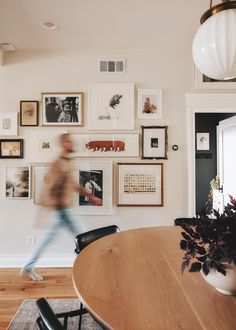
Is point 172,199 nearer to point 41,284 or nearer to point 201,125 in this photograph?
point 41,284

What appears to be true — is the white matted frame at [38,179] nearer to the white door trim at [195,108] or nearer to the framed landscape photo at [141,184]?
the framed landscape photo at [141,184]

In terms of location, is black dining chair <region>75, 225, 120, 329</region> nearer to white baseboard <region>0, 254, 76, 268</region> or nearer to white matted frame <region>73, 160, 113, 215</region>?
white matted frame <region>73, 160, 113, 215</region>

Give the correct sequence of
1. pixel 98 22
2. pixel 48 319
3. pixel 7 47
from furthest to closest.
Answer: pixel 7 47 → pixel 98 22 → pixel 48 319

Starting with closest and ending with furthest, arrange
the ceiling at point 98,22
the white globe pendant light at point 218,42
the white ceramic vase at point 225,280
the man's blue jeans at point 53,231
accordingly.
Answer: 1. the white ceramic vase at point 225,280
2. the white globe pendant light at point 218,42
3. the ceiling at point 98,22
4. the man's blue jeans at point 53,231

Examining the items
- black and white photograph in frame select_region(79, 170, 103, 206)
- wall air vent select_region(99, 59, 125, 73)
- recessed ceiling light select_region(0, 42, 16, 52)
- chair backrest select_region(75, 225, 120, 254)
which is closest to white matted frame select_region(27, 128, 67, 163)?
black and white photograph in frame select_region(79, 170, 103, 206)

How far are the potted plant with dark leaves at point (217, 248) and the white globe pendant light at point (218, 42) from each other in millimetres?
745

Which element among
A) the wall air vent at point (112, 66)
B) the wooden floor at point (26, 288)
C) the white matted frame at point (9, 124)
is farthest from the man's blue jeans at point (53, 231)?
the wall air vent at point (112, 66)

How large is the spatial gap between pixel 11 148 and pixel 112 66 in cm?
158

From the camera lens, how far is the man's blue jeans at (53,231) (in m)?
2.82

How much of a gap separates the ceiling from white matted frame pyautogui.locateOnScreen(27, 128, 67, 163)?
1016 mm

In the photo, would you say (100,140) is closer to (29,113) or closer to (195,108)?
(29,113)

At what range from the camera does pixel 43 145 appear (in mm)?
3307

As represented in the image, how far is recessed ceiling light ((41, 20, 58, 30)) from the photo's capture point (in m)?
2.67

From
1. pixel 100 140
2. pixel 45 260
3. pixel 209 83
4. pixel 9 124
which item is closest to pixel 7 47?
pixel 9 124
